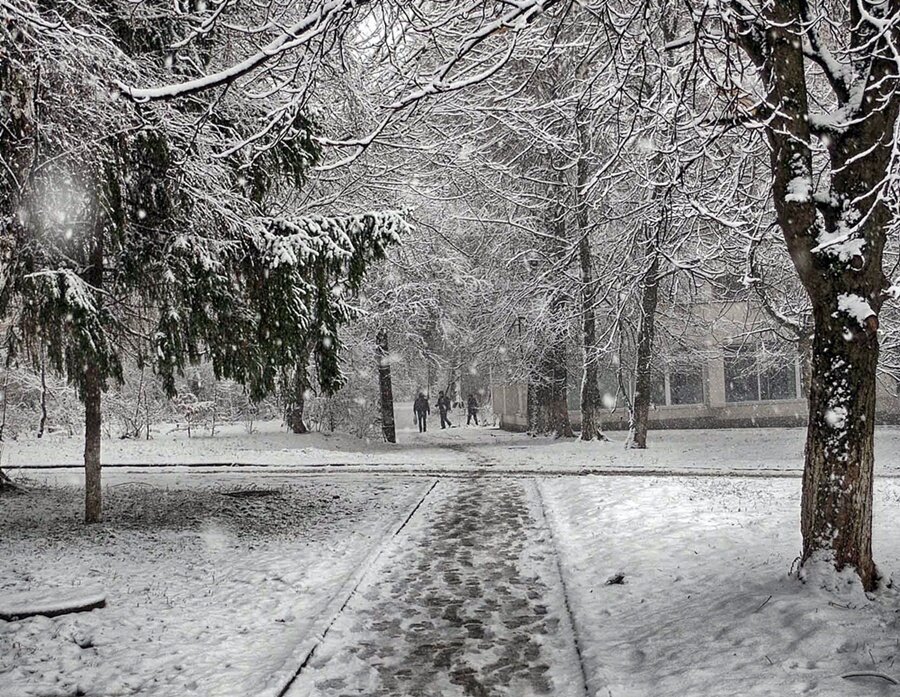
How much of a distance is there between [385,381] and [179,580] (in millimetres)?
20057

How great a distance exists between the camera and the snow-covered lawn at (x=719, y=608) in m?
4.82

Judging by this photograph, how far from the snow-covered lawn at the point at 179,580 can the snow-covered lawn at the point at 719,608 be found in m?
2.58

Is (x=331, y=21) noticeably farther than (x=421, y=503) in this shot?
No

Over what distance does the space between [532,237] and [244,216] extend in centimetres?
1573

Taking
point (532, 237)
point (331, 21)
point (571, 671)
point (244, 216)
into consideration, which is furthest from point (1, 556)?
point (532, 237)

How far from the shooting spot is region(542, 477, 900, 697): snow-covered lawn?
4.82 metres

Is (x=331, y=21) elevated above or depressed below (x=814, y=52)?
below

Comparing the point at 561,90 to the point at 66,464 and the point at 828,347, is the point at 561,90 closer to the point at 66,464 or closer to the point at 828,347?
the point at 828,347

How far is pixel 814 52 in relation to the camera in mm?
5809

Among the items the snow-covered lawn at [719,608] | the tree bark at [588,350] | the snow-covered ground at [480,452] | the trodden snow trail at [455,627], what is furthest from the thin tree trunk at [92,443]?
the tree bark at [588,350]

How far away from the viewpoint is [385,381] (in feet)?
90.7

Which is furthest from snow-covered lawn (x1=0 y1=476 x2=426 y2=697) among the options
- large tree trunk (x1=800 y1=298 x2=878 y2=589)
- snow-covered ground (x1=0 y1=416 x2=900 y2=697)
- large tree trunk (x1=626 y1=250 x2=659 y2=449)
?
large tree trunk (x1=626 y1=250 x2=659 y2=449)

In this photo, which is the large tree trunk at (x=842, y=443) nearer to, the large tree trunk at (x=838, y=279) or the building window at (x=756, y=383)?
the large tree trunk at (x=838, y=279)

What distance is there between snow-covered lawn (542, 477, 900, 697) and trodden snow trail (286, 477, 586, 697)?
314 millimetres
